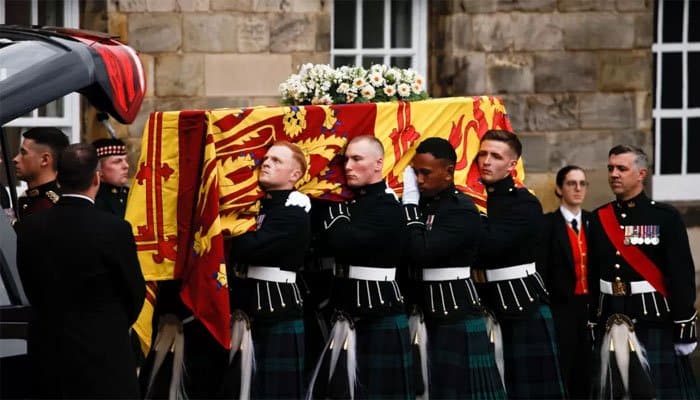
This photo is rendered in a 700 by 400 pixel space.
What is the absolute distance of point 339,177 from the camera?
9273 millimetres

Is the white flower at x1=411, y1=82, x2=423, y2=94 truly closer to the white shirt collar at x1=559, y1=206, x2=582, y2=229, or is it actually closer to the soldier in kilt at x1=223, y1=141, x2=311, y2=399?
the soldier in kilt at x1=223, y1=141, x2=311, y2=399

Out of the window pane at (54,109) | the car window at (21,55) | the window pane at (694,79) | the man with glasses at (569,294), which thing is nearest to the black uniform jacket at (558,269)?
the man with glasses at (569,294)

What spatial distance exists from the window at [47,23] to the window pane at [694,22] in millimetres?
4921

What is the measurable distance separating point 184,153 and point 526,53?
4736 millimetres

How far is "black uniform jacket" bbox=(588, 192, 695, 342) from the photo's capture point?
9648 mm

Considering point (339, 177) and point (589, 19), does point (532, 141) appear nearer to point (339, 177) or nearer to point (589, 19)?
point (589, 19)

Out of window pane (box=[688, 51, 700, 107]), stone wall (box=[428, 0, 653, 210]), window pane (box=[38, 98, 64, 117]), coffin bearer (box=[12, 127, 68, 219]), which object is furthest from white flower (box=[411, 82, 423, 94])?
window pane (box=[688, 51, 700, 107])

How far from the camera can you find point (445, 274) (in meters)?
9.30

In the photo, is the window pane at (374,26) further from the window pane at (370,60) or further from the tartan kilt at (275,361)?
the tartan kilt at (275,361)

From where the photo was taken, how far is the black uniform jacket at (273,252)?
8.84 m

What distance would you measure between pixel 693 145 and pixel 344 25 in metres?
3.09

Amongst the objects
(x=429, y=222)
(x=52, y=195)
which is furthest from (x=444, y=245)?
(x=52, y=195)

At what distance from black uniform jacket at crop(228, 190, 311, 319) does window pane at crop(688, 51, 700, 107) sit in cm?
570

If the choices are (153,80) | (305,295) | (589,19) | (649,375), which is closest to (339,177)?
(305,295)
